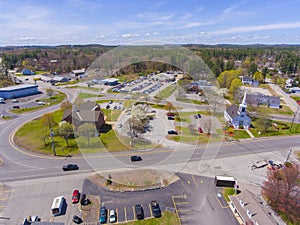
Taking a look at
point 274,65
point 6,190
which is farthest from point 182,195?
point 274,65

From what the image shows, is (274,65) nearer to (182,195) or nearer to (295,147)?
(295,147)

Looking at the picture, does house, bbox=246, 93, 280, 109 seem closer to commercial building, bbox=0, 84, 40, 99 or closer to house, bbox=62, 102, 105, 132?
house, bbox=62, 102, 105, 132

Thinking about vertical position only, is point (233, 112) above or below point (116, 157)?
above

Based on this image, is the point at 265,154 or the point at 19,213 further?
the point at 265,154

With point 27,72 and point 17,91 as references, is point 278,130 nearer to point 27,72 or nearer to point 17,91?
point 17,91

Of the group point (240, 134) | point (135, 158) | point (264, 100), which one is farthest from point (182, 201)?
point (264, 100)

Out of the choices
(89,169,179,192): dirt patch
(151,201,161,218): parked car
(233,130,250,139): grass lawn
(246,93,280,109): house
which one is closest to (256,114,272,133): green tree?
(233,130,250,139): grass lawn

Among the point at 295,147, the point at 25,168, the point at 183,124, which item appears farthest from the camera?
the point at 183,124

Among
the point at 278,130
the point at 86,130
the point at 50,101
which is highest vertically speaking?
the point at 86,130

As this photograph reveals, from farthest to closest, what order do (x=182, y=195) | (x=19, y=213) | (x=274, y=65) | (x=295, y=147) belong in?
(x=274, y=65)
(x=295, y=147)
(x=182, y=195)
(x=19, y=213)
